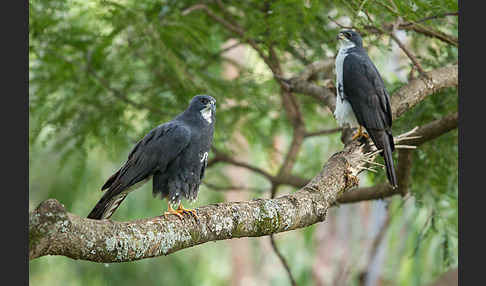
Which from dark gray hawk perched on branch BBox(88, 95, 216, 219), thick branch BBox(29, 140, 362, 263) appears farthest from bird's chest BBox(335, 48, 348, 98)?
dark gray hawk perched on branch BBox(88, 95, 216, 219)

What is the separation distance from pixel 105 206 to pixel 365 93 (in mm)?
2391

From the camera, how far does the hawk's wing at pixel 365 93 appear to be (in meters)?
4.29

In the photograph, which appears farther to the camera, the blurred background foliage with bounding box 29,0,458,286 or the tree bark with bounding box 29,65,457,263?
the blurred background foliage with bounding box 29,0,458,286

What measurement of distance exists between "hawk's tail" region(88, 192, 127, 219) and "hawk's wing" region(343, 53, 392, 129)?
6.80 ft

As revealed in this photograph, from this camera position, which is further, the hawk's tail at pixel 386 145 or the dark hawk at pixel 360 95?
the dark hawk at pixel 360 95

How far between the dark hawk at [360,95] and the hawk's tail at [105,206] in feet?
6.71

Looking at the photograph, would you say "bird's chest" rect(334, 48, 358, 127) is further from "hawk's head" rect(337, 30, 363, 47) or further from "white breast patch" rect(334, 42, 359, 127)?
"hawk's head" rect(337, 30, 363, 47)

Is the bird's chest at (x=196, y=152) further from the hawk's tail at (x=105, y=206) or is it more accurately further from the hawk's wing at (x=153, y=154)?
the hawk's tail at (x=105, y=206)

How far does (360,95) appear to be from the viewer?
4543mm

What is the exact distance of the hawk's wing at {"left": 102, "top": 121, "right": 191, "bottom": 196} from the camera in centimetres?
371

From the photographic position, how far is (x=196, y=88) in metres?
5.07

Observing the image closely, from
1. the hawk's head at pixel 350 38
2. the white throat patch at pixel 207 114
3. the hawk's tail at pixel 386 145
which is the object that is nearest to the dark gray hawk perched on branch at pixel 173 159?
the white throat patch at pixel 207 114

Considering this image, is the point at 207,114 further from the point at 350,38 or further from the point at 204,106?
the point at 350,38

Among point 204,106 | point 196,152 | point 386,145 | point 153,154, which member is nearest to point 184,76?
point 204,106
